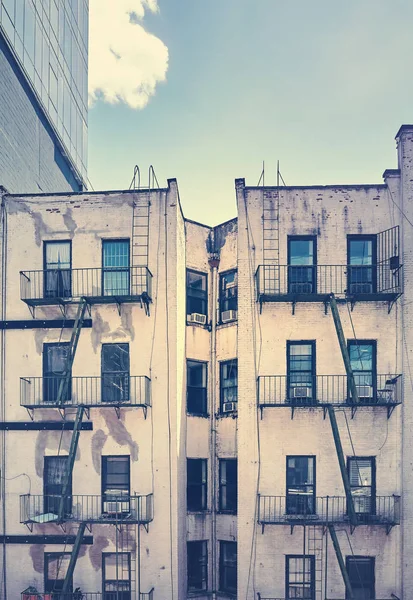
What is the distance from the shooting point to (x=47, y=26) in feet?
99.0

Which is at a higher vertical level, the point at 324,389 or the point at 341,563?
the point at 324,389

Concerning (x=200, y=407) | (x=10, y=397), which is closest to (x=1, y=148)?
(x=10, y=397)

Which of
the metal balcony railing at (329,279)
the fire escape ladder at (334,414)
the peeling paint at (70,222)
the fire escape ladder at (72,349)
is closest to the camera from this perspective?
the fire escape ladder at (334,414)

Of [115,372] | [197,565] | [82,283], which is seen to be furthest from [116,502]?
[82,283]

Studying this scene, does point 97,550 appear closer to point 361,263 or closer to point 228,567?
point 228,567

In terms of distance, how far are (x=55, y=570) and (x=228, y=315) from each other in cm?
1099

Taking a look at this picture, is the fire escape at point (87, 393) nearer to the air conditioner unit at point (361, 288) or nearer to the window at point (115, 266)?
the window at point (115, 266)

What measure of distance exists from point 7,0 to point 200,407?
61.2 ft

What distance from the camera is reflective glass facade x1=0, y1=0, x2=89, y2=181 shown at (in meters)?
26.5

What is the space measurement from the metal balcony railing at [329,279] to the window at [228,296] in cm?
302

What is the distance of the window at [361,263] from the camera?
20906 millimetres

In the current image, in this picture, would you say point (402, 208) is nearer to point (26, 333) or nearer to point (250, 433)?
point (250, 433)

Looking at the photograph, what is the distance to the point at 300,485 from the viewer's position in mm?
20172

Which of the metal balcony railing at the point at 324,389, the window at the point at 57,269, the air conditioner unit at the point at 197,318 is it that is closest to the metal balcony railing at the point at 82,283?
the window at the point at 57,269
